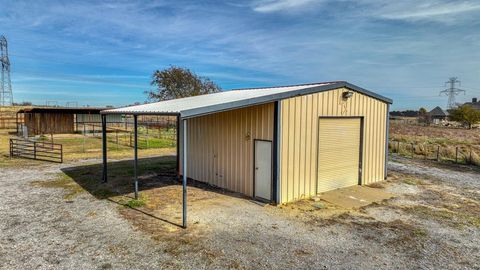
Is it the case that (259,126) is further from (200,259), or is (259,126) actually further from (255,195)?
(200,259)

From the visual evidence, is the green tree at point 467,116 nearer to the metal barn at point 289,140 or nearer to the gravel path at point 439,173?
the gravel path at point 439,173

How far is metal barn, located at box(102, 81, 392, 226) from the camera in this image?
8.34 meters

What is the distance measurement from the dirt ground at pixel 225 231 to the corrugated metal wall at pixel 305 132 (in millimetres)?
605

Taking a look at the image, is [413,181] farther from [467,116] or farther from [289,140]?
[467,116]

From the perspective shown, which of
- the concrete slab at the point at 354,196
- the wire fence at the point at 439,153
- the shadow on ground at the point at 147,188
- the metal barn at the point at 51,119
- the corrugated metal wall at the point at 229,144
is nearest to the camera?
the shadow on ground at the point at 147,188

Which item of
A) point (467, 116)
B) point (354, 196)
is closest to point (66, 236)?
point (354, 196)

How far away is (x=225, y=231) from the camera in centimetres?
640

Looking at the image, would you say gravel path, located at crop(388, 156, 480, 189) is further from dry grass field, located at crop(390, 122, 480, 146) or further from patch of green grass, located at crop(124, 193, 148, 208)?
patch of green grass, located at crop(124, 193, 148, 208)

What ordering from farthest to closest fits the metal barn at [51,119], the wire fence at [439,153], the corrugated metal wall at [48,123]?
1. the corrugated metal wall at [48,123]
2. the metal barn at [51,119]
3. the wire fence at [439,153]

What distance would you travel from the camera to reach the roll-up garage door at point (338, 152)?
9.54 m

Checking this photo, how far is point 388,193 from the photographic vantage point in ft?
31.7

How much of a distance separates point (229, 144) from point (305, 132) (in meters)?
2.29

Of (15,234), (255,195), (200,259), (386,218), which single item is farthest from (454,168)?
(15,234)

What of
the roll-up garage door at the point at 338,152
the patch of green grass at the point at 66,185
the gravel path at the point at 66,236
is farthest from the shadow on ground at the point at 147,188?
the roll-up garage door at the point at 338,152
